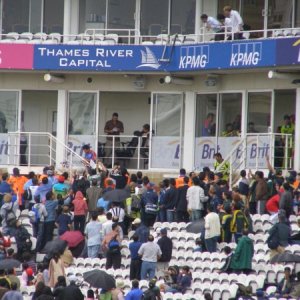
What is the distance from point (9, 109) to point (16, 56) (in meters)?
2.19

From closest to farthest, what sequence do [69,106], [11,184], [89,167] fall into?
[11,184], [89,167], [69,106]

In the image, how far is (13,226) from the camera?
33.6 metres

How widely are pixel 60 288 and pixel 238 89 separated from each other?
12.4m

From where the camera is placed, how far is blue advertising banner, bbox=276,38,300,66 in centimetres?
3659

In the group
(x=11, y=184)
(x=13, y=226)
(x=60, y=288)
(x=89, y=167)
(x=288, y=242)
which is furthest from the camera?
(x=89, y=167)

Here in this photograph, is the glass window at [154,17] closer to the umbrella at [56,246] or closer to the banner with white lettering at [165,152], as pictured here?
the banner with white lettering at [165,152]

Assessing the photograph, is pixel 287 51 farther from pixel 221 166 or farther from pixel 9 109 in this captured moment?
pixel 9 109

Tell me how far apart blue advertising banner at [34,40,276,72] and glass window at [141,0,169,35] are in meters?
1.93

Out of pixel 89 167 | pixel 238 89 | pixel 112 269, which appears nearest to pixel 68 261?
pixel 112 269

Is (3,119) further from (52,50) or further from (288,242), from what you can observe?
(288,242)

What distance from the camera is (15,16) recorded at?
141 feet

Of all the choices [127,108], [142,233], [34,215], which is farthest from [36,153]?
[142,233]

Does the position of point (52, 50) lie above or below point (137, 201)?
above

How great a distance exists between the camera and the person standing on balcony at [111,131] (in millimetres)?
41062
